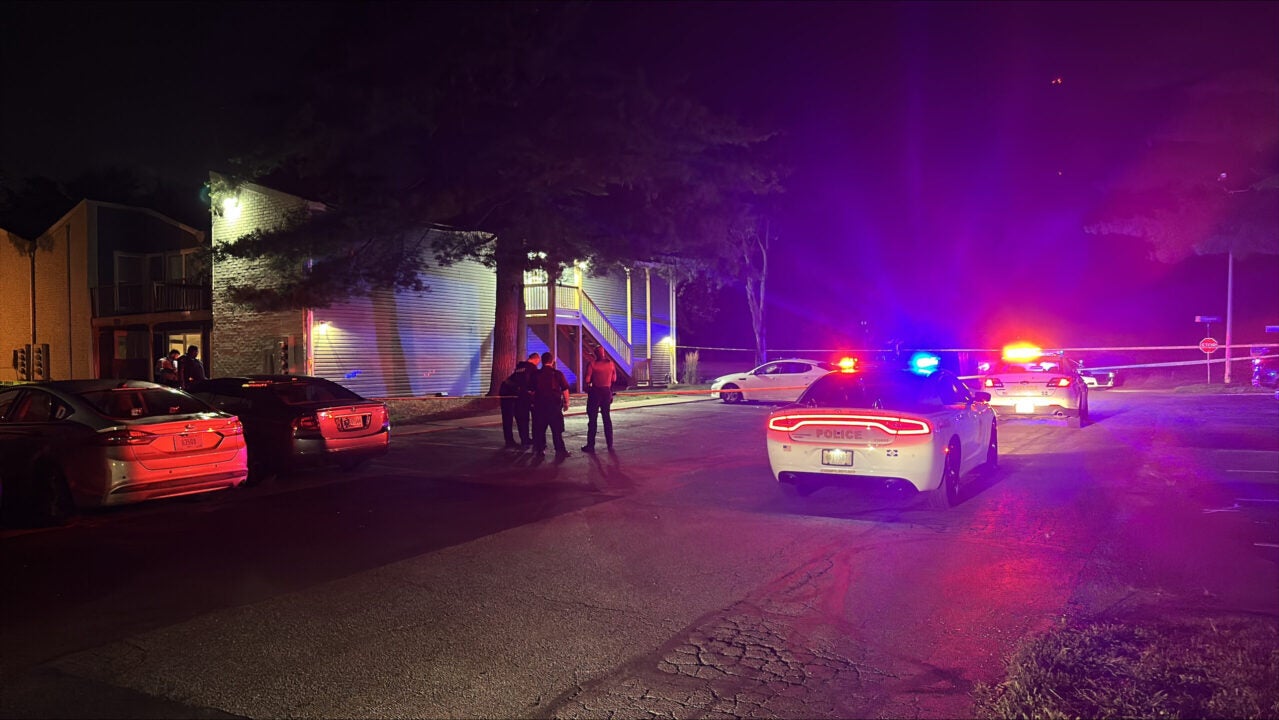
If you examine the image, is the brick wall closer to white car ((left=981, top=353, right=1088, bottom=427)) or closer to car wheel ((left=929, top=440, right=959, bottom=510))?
white car ((left=981, top=353, right=1088, bottom=427))

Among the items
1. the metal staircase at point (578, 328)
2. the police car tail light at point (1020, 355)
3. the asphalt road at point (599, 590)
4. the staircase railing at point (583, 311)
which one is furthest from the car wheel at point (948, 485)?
the staircase railing at point (583, 311)

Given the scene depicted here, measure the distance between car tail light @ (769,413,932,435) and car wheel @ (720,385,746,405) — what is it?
15484mm

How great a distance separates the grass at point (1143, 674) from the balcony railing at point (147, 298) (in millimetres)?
26450

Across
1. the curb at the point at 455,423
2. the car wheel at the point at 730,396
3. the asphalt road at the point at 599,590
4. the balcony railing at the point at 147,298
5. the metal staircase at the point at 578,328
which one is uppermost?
the balcony railing at the point at 147,298

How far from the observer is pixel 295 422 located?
1098 centimetres

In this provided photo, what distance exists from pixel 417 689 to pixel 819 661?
2199mm

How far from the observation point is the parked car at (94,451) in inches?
328

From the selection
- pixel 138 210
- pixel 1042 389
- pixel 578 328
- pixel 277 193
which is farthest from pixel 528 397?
pixel 138 210

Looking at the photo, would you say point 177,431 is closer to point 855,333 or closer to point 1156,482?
point 1156,482

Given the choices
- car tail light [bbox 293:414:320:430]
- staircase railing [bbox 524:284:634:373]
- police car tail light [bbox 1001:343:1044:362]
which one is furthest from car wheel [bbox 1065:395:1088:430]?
staircase railing [bbox 524:284:634:373]

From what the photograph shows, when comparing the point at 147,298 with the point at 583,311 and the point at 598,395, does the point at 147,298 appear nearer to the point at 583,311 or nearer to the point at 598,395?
the point at 583,311

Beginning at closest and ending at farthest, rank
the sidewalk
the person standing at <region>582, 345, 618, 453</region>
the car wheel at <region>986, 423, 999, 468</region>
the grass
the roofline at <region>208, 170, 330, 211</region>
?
the grass, the car wheel at <region>986, 423, 999, 468</region>, the person standing at <region>582, 345, 618, 453</region>, the sidewalk, the roofline at <region>208, 170, 330, 211</region>

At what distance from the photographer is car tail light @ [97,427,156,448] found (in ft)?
27.4

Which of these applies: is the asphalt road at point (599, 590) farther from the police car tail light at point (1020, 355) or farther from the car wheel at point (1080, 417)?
the police car tail light at point (1020, 355)
